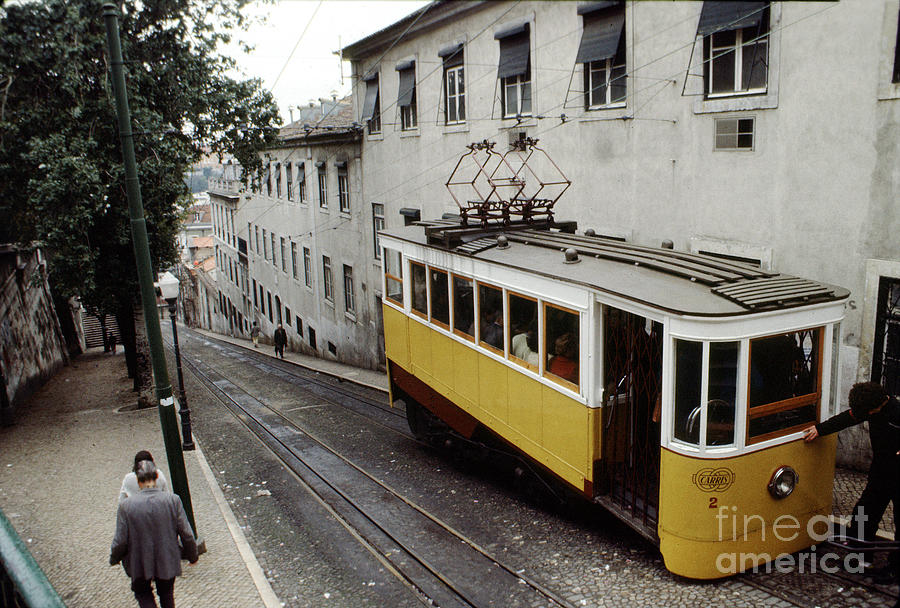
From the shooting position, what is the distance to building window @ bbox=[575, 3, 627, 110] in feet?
37.1

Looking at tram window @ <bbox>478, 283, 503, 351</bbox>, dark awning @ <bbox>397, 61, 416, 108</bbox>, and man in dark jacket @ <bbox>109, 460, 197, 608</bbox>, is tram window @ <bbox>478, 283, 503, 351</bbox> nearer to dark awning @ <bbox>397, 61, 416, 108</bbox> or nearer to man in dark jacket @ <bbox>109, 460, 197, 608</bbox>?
man in dark jacket @ <bbox>109, 460, 197, 608</bbox>

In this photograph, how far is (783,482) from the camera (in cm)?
592

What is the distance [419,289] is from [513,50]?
647 centimetres

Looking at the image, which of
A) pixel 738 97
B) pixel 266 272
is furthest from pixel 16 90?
pixel 266 272

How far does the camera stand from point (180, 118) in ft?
A: 51.0

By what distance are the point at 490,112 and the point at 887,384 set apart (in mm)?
9751

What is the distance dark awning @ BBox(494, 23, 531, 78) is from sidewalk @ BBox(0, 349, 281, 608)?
30.7 feet

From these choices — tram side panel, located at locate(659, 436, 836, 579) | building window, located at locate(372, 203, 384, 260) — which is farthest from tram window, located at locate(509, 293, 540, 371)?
building window, located at locate(372, 203, 384, 260)

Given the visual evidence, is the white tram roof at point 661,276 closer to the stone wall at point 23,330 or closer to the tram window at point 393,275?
the tram window at point 393,275

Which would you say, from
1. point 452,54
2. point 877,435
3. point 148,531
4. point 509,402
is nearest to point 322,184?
point 452,54

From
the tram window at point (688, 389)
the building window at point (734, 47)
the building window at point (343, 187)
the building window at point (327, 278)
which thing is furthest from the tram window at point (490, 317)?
the building window at point (327, 278)

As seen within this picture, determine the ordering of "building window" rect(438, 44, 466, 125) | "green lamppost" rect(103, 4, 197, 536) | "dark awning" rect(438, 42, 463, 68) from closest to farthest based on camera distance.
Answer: "green lamppost" rect(103, 4, 197, 536), "dark awning" rect(438, 42, 463, 68), "building window" rect(438, 44, 466, 125)

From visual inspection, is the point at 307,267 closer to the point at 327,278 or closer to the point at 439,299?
the point at 327,278

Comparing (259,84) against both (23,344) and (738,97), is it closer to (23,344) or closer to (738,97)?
(23,344)
